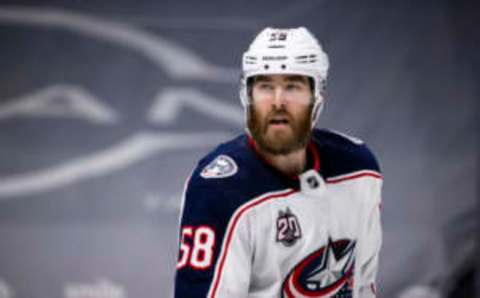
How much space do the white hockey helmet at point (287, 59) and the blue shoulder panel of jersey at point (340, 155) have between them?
0.58 ft

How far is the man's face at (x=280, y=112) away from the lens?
2961mm

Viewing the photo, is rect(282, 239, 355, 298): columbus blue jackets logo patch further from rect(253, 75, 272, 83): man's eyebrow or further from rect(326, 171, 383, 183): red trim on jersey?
rect(253, 75, 272, 83): man's eyebrow

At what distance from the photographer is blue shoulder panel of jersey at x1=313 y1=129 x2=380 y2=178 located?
10.4ft

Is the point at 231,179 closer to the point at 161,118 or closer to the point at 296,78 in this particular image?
the point at 296,78

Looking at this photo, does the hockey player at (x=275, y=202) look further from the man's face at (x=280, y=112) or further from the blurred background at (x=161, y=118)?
the blurred background at (x=161, y=118)

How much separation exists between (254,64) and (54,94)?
7.70 ft

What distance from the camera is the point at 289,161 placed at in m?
3.07

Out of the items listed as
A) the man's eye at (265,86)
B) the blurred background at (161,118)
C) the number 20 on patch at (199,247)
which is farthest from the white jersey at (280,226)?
the blurred background at (161,118)

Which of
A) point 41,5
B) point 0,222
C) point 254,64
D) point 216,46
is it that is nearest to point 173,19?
point 216,46

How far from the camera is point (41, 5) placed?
17.0 ft

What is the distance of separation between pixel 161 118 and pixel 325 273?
2.26 meters

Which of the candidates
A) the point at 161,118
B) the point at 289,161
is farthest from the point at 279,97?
the point at 161,118

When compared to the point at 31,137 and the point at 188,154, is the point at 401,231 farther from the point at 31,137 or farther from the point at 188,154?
the point at 31,137

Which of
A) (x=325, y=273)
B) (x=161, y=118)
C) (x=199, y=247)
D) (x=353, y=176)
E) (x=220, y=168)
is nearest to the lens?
(x=199, y=247)
